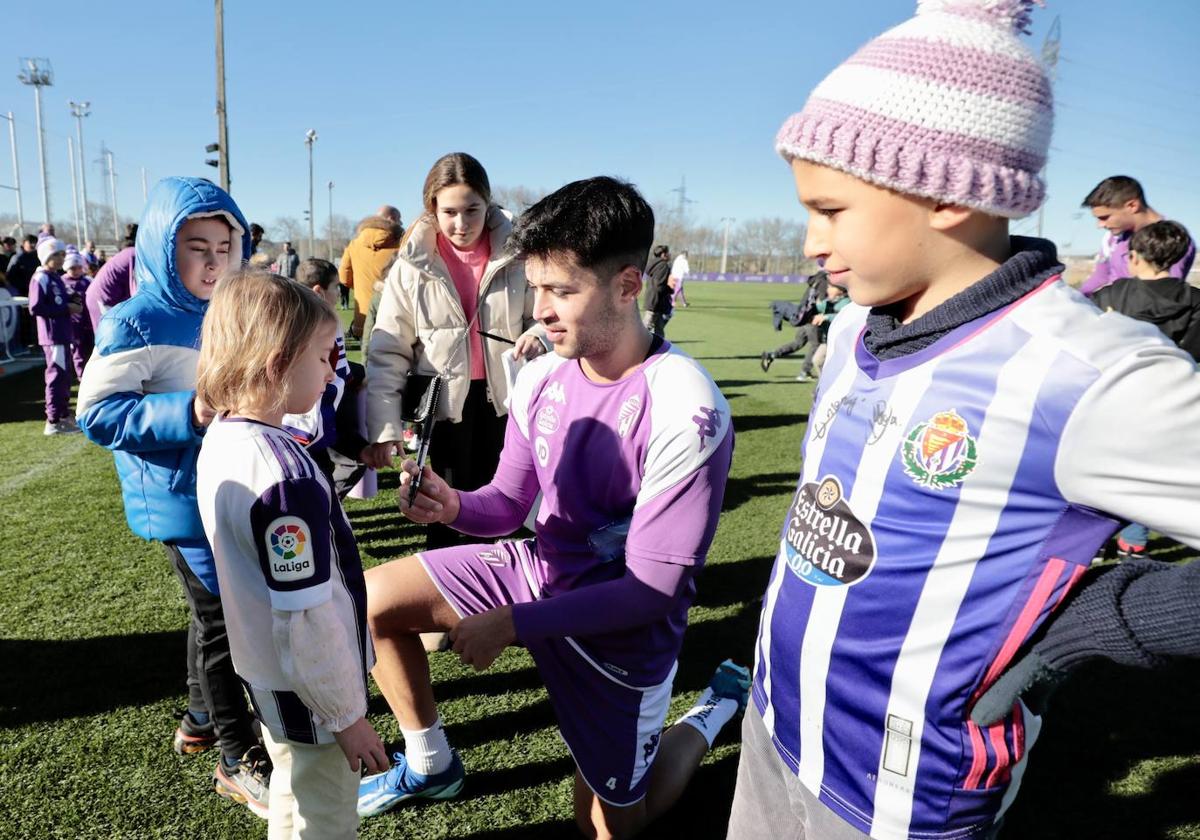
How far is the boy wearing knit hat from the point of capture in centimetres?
107

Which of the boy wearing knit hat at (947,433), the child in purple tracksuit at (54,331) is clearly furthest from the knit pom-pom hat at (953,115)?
the child in purple tracksuit at (54,331)

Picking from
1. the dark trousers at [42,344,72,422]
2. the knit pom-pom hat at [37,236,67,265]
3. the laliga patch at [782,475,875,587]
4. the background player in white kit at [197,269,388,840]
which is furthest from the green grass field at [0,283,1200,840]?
the knit pom-pom hat at [37,236,67,265]

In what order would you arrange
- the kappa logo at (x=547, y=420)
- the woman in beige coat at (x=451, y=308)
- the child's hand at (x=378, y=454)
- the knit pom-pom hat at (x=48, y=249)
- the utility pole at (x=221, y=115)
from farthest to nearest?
the utility pole at (x=221, y=115) → the knit pom-pom hat at (x=48, y=249) → the woman in beige coat at (x=451, y=308) → the child's hand at (x=378, y=454) → the kappa logo at (x=547, y=420)

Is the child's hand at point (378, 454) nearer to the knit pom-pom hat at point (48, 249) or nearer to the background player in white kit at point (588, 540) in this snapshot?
the background player in white kit at point (588, 540)

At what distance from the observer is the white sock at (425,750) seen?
2498 mm

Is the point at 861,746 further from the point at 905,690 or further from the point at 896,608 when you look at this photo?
the point at 896,608

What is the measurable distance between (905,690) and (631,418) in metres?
1.08

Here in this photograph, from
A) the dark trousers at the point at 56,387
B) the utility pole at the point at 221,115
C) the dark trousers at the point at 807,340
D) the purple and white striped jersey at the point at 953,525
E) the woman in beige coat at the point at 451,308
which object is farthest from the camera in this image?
the utility pole at the point at 221,115

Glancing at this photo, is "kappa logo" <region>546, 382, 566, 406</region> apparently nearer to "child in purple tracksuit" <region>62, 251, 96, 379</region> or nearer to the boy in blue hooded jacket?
the boy in blue hooded jacket

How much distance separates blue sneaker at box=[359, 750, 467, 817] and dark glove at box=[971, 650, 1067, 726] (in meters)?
1.93

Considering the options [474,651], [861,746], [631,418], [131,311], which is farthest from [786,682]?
[131,311]

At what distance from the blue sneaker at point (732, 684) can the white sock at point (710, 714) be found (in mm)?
24

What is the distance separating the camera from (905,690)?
1281 millimetres

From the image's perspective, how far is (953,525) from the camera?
Answer: 1.21 m
